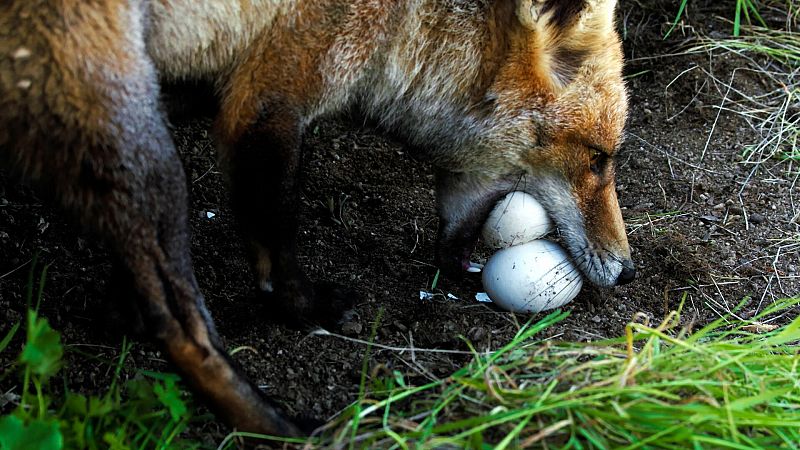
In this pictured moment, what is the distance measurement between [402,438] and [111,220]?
4.09 feet

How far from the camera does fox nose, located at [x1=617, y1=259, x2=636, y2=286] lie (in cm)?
436

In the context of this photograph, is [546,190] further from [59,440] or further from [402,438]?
[59,440]

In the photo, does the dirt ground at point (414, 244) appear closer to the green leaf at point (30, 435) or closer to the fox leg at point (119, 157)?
the fox leg at point (119, 157)

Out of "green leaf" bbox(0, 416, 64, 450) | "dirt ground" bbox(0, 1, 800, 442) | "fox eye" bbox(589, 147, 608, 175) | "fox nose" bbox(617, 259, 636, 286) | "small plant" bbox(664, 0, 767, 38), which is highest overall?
"small plant" bbox(664, 0, 767, 38)

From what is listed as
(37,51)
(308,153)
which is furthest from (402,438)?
(308,153)

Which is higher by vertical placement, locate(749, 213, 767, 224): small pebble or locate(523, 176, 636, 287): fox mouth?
locate(523, 176, 636, 287): fox mouth

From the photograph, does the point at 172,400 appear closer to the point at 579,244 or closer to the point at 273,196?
the point at 273,196

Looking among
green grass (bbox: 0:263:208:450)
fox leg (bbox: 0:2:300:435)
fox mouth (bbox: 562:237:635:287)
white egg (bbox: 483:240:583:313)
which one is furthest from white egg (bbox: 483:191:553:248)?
green grass (bbox: 0:263:208:450)

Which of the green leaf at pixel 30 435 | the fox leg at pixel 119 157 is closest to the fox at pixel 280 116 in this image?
the fox leg at pixel 119 157

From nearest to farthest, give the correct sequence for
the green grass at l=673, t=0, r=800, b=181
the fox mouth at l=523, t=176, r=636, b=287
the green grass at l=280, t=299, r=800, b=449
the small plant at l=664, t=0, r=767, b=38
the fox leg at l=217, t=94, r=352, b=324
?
1. the green grass at l=280, t=299, r=800, b=449
2. the fox leg at l=217, t=94, r=352, b=324
3. the fox mouth at l=523, t=176, r=636, b=287
4. the green grass at l=673, t=0, r=800, b=181
5. the small plant at l=664, t=0, r=767, b=38

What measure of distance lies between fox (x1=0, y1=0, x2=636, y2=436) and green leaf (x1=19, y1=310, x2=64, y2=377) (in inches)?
13.8

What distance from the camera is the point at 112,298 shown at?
4090 mm

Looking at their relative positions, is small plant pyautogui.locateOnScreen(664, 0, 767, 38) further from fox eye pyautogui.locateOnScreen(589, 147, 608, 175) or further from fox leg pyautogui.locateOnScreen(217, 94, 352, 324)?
fox leg pyautogui.locateOnScreen(217, 94, 352, 324)

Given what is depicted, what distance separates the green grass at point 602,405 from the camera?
2.82 m
